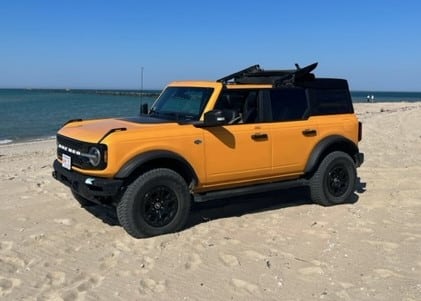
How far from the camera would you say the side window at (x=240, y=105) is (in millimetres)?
6914

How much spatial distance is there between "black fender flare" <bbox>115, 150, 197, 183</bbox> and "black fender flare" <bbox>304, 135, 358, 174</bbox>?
1.96 m

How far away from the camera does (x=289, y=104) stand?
7.36 meters

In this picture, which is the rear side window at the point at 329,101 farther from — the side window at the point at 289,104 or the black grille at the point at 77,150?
the black grille at the point at 77,150

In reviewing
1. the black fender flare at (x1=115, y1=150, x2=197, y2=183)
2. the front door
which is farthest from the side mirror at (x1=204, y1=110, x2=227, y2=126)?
the black fender flare at (x1=115, y1=150, x2=197, y2=183)

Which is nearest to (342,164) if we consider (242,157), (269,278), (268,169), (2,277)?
(268,169)

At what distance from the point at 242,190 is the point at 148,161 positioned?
147 centimetres

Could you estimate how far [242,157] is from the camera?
6797 mm

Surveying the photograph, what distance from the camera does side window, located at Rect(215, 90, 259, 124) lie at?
6.91 m

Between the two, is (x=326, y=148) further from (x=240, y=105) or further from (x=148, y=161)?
(x=148, y=161)

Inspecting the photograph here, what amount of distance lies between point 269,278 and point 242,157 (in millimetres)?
2201

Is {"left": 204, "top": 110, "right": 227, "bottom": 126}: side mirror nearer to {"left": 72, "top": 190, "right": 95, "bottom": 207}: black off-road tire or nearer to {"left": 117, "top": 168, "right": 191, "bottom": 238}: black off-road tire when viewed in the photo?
{"left": 117, "top": 168, "right": 191, "bottom": 238}: black off-road tire

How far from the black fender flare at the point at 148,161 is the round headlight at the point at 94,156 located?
271mm

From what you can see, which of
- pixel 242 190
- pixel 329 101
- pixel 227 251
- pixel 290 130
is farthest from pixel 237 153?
pixel 329 101

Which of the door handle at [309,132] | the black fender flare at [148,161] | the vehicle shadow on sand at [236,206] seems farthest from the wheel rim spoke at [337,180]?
the black fender flare at [148,161]
